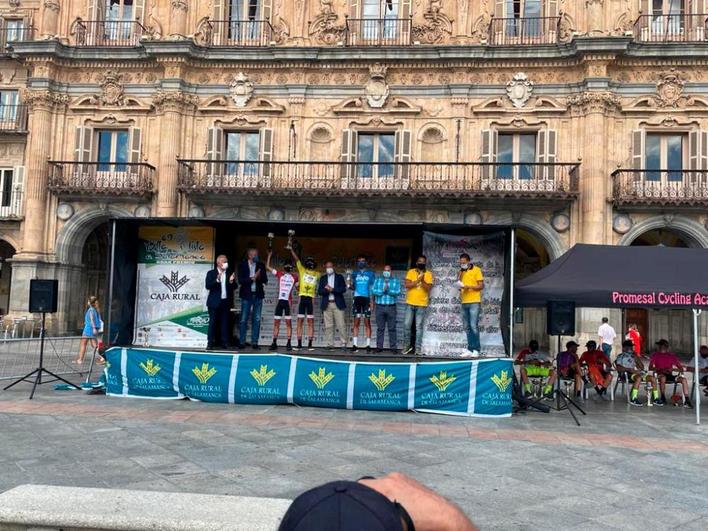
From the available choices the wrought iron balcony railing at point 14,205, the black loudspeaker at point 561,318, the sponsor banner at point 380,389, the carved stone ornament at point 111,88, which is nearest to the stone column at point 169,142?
the carved stone ornament at point 111,88

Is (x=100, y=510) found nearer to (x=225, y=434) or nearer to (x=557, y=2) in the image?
(x=225, y=434)

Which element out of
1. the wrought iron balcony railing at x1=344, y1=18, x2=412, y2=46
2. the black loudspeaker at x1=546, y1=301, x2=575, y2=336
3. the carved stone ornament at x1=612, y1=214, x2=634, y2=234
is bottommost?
the black loudspeaker at x1=546, y1=301, x2=575, y2=336

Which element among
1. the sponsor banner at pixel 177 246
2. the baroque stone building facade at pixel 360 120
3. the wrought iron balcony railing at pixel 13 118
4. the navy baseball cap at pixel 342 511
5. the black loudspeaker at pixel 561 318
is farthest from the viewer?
the wrought iron balcony railing at pixel 13 118

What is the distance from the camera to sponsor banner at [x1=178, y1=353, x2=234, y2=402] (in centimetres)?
990

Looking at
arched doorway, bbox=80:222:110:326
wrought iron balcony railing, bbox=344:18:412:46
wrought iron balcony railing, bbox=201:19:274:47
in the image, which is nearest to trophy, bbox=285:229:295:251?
wrought iron balcony railing, bbox=344:18:412:46

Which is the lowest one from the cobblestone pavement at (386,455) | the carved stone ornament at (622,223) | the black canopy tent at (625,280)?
the cobblestone pavement at (386,455)

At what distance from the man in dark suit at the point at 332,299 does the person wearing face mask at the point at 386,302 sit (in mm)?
690

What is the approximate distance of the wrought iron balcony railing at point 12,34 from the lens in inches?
970

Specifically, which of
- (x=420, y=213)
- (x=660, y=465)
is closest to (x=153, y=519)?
(x=660, y=465)

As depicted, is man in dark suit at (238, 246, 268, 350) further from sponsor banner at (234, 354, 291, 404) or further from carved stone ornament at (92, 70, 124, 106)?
carved stone ornament at (92, 70, 124, 106)

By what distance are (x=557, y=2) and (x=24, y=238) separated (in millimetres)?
21738

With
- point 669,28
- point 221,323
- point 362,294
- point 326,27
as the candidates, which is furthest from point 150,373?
point 669,28

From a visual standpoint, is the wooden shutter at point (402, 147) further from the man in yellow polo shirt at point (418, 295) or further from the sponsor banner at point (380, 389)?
the sponsor banner at point (380, 389)

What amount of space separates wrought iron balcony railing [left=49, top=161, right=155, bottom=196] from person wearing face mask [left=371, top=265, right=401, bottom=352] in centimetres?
1296
